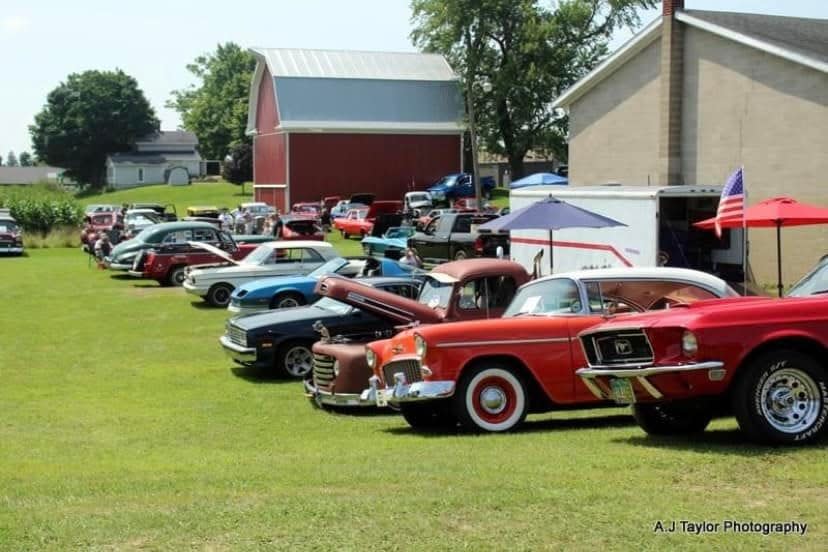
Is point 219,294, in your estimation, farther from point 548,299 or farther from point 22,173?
point 22,173

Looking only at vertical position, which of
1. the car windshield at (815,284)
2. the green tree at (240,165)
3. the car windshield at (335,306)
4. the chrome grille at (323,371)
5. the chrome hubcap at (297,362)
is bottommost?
the chrome hubcap at (297,362)

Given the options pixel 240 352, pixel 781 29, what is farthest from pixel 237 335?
pixel 781 29

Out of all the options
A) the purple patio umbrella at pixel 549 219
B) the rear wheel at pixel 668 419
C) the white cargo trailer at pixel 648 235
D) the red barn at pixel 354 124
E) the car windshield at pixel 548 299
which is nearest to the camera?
the rear wheel at pixel 668 419

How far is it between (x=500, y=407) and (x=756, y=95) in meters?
18.8

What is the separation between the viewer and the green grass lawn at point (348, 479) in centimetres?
643

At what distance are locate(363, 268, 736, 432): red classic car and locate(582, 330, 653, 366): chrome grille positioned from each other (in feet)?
4.85

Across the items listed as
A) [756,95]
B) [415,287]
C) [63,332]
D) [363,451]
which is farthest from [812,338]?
[756,95]

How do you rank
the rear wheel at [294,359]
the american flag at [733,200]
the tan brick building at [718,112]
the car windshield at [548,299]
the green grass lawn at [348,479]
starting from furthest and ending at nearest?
the tan brick building at [718,112] < the american flag at [733,200] < the rear wheel at [294,359] < the car windshield at [548,299] < the green grass lawn at [348,479]

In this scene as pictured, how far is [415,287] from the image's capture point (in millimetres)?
17859

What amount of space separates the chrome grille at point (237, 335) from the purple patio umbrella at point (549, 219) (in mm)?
A: 4978

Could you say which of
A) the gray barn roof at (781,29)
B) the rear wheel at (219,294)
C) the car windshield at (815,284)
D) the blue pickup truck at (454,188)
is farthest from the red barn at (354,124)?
the car windshield at (815,284)

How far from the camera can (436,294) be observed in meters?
14.2

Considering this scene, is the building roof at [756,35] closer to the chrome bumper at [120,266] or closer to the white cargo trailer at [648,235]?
the white cargo trailer at [648,235]

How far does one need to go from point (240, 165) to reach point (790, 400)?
8787 centimetres
